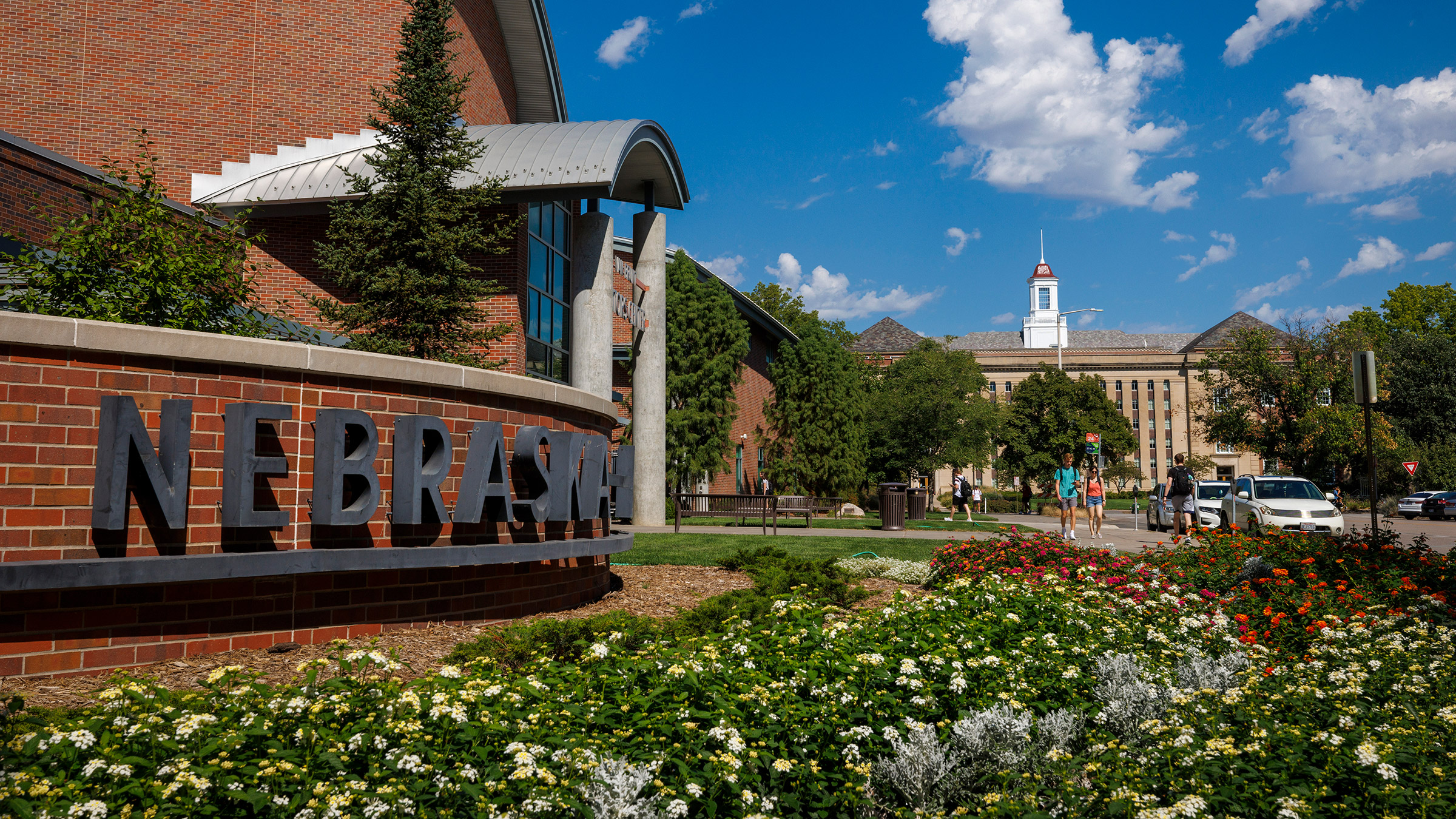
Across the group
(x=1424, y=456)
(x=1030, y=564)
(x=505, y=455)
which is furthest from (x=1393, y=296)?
(x=505, y=455)

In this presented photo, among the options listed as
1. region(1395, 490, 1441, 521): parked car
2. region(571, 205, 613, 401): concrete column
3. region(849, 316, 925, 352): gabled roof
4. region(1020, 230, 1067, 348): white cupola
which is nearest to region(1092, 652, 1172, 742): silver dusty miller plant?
region(571, 205, 613, 401): concrete column

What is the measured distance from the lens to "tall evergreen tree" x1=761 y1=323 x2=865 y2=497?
45.4 metres

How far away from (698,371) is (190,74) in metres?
19.6

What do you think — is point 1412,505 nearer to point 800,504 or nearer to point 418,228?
point 800,504

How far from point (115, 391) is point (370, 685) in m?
2.82

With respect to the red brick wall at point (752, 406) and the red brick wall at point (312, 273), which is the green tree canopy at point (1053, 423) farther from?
the red brick wall at point (312, 273)

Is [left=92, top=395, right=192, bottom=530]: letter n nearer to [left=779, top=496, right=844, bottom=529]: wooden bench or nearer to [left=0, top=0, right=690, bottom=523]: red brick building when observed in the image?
[left=0, top=0, right=690, bottom=523]: red brick building

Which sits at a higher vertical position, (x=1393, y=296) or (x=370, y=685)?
(x=1393, y=296)

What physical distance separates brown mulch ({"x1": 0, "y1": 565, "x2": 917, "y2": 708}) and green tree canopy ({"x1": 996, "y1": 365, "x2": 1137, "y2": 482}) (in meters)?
59.7

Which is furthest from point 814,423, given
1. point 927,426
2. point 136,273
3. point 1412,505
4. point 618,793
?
point 618,793

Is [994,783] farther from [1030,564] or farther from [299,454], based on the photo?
[1030,564]

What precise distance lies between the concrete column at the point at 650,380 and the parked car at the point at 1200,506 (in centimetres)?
1423

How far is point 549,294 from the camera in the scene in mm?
21766

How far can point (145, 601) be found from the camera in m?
5.41
